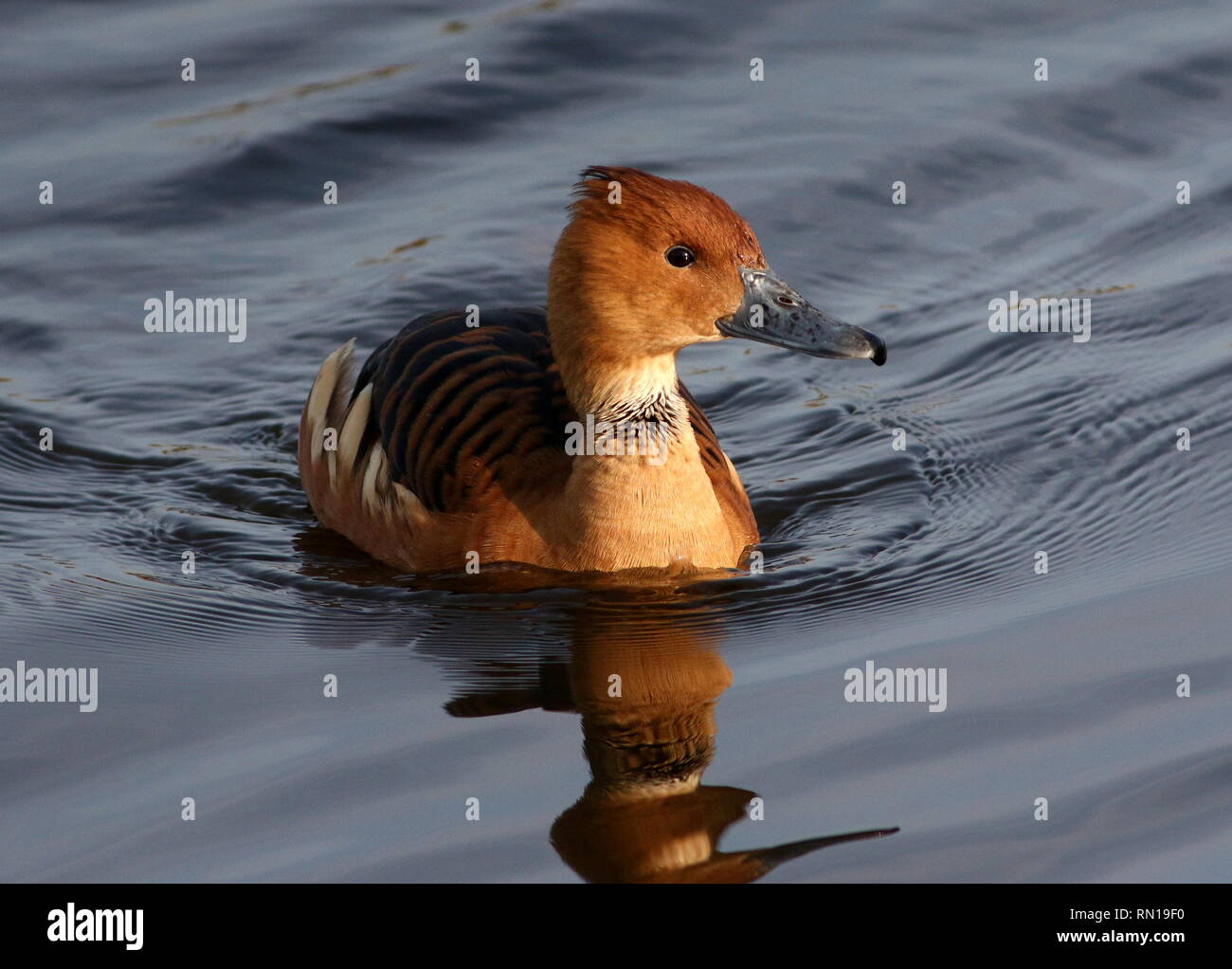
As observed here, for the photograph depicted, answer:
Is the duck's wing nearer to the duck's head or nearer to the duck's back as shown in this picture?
the duck's back

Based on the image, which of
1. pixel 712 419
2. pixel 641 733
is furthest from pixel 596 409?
pixel 712 419

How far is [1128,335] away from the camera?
1020cm

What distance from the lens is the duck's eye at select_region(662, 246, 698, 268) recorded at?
7.42 metres

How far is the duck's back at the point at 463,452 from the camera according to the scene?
25.7ft

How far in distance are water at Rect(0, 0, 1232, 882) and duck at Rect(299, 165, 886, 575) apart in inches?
9.7

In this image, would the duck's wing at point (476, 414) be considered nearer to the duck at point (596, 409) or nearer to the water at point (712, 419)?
the duck at point (596, 409)

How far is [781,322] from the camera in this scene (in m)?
7.49

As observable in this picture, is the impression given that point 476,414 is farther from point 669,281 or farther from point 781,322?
point 781,322

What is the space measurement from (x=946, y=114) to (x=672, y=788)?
312 inches

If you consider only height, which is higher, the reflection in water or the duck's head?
the duck's head

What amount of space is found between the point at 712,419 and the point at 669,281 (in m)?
2.66

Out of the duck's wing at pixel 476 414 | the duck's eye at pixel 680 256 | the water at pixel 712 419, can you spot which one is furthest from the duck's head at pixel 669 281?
the water at pixel 712 419

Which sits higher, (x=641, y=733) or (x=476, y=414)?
(x=476, y=414)

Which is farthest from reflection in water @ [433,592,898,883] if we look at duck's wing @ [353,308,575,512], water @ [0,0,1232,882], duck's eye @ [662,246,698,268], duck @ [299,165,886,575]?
duck's eye @ [662,246,698,268]
